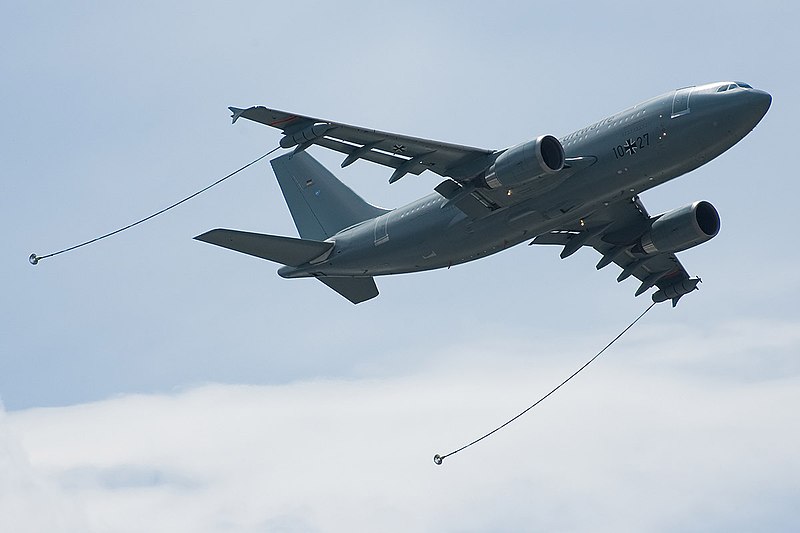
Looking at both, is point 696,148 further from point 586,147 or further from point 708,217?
point 708,217

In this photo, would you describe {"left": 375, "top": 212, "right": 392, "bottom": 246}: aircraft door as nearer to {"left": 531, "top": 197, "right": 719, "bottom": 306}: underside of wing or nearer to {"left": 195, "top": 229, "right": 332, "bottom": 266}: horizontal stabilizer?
{"left": 195, "top": 229, "right": 332, "bottom": 266}: horizontal stabilizer

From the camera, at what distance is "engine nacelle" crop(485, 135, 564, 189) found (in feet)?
168

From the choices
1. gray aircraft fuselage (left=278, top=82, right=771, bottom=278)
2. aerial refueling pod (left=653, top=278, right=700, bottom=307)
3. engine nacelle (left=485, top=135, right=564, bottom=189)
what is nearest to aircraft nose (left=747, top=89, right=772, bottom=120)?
gray aircraft fuselage (left=278, top=82, right=771, bottom=278)

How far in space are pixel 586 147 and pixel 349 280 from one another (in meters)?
13.8

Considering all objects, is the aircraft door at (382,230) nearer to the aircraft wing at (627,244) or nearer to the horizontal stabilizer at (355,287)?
the horizontal stabilizer at (355,287)

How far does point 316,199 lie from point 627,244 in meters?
14.3

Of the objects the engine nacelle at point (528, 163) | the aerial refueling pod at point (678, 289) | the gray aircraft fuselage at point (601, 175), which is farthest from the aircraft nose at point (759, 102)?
the aerial refueling pod at point (678, 289)

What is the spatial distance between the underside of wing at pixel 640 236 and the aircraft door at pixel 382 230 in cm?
721

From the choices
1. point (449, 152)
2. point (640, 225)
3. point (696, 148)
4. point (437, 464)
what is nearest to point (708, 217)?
point (640, 225)

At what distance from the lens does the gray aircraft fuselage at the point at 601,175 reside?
5097 cm

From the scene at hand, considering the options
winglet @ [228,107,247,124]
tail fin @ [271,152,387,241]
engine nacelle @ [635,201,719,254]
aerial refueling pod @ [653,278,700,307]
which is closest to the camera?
winglet @ [228,107,247,124]

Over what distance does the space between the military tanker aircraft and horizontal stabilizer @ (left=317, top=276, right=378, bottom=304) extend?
0.05 m

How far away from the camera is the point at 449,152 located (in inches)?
2115

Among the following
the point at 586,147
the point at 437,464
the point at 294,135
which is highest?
the point at 294,135
